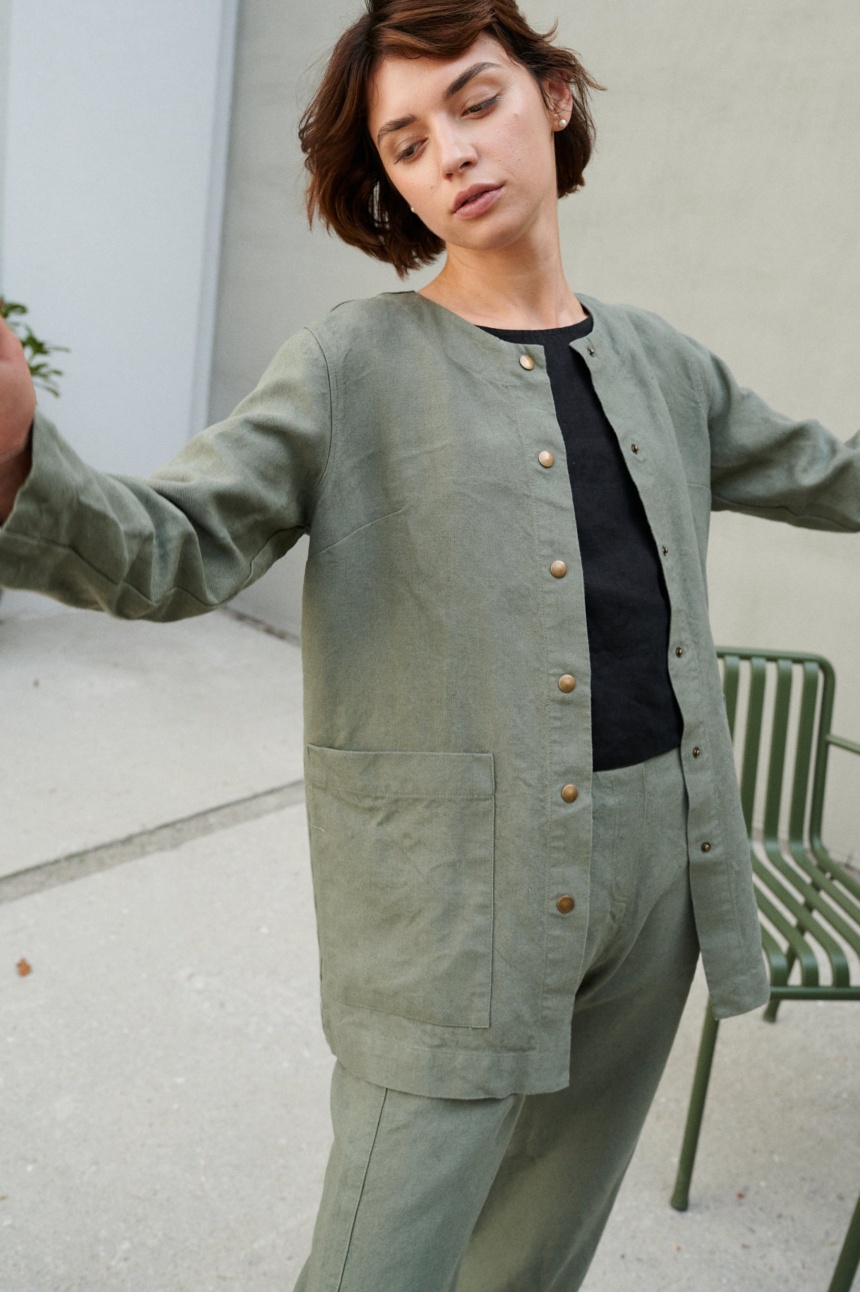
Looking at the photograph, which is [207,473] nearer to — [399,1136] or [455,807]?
[455,807]

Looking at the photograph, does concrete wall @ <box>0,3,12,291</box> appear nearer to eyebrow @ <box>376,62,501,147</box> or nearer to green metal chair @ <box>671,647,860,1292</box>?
green metal chair @ <box>671,647,860,1292</box>

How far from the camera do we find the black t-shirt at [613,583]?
3.84 feet

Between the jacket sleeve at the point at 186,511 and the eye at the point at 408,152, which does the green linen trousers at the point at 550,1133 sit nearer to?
the jacket sleeve at the point at 186,511

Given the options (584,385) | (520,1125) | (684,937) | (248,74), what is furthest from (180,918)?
(248,74)

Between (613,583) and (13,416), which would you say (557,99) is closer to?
(613,583)

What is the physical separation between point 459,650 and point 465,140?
46 cm

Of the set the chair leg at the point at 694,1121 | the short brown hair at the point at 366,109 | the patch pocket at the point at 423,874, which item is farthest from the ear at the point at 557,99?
the chair leg at the point at 694,1121

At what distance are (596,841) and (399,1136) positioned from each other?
1.05ft

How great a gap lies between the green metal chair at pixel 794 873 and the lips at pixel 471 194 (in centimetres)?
116

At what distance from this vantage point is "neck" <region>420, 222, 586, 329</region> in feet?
3.97

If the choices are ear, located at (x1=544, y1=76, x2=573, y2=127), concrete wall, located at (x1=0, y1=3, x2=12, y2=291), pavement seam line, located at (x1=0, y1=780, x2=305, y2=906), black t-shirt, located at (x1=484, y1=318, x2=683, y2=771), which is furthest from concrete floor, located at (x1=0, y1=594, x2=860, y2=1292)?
concrete wall, located at (x1=0, y1=3, x2=12, y2=291)

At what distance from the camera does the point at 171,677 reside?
4168 millimetres

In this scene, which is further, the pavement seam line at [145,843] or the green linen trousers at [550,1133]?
the pavement seam line at [145,843]

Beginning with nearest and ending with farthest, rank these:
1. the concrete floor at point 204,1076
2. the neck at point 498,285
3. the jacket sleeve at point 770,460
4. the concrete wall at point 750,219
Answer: the neck at point 498,285
the jacket sleeve at point 770,460
the concrete floor at point 204,1076
the concrete wall at point 750,219
